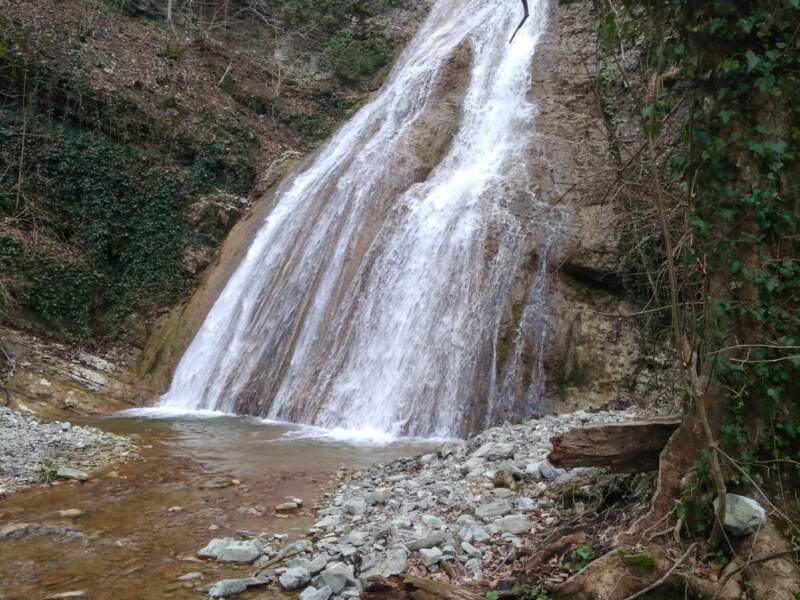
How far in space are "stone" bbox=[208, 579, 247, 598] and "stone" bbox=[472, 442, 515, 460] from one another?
8.56 ft

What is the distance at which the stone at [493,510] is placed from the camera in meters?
4.27

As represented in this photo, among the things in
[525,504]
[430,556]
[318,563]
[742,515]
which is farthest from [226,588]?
[742,515]

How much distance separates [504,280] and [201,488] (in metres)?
6.08

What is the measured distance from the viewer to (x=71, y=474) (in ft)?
21.4

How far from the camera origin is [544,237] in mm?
10773

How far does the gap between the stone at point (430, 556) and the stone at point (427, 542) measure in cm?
7

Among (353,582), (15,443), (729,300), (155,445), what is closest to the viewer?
(729,300)

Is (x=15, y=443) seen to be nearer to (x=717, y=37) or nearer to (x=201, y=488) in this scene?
(x=201, y=488)

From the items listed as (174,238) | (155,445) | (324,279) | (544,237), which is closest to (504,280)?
(544,237)

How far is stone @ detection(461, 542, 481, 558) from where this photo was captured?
3.73 meters

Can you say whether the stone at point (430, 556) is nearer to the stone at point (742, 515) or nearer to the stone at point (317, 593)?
the stone at point (317, 593)

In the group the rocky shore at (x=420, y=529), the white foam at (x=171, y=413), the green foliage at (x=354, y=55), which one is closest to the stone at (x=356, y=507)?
the rocky shore at (x=420, y=529)

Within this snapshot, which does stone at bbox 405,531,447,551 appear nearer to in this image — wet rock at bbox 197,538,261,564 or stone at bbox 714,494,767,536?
wet rock at bbox 197,538,261,564

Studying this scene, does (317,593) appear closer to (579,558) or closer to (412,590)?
(412,590)
